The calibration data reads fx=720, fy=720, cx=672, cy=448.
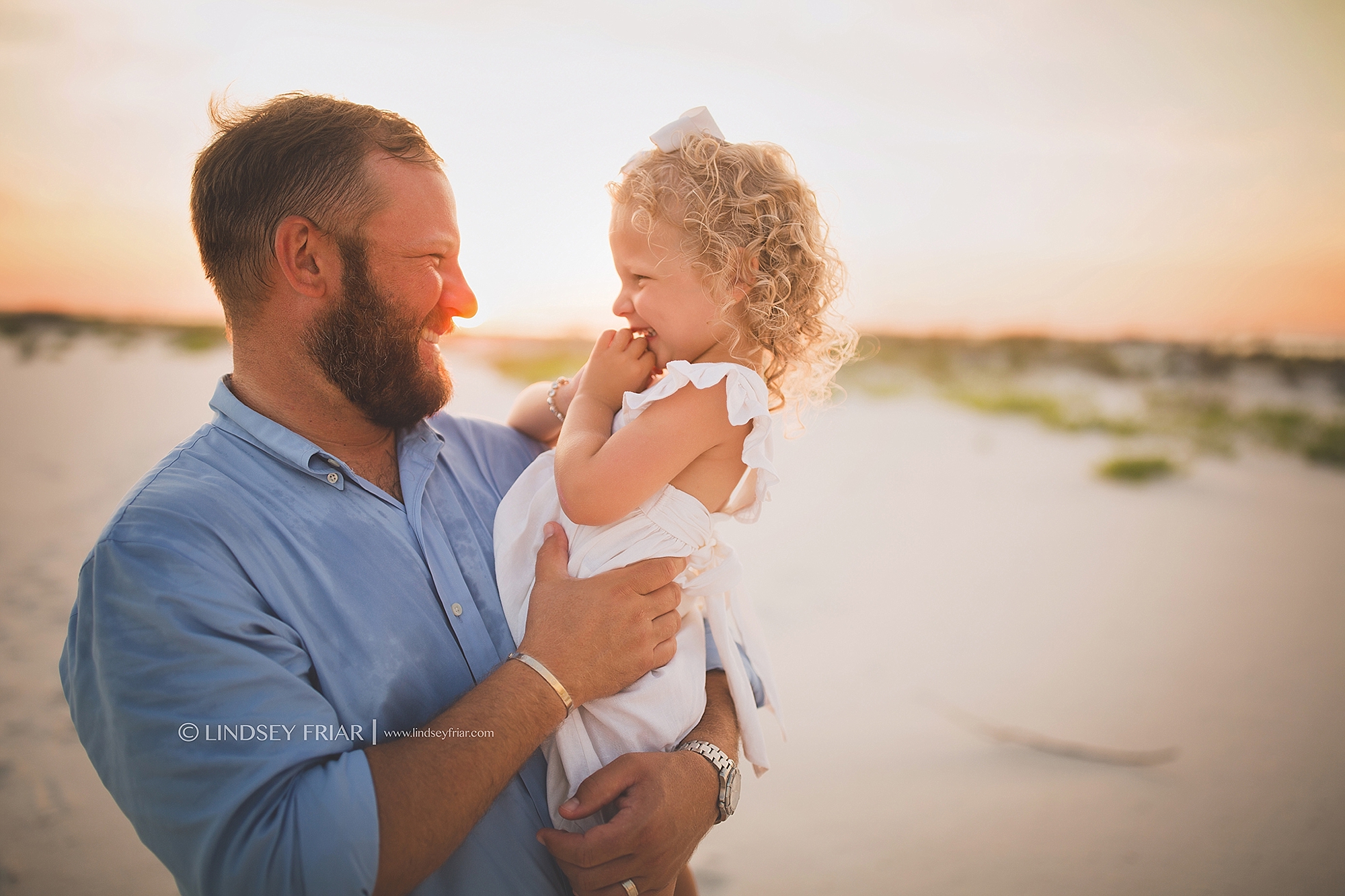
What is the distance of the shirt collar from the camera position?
158 centimetres

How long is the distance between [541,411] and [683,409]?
70cm

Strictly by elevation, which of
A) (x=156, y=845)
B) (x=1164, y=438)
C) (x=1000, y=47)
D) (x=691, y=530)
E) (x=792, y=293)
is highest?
(x=1000, y=47)

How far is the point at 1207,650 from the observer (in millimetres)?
6695

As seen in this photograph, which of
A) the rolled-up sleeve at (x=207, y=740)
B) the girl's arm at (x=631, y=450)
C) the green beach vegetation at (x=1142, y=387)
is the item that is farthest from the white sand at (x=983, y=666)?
the rolled-up sleeve at (x=207, y=740)

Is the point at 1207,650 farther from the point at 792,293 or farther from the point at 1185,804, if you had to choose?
the point at 792,293

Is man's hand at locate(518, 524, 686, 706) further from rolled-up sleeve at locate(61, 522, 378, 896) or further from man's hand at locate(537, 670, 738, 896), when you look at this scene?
rolled-up sleeve at locate(61, 522, 378, 896)

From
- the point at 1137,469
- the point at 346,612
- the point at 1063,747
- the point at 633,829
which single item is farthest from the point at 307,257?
the point at 1137,469

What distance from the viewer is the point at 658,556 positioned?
1.76m

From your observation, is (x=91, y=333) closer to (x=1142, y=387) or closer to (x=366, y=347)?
(x=366, y=347)

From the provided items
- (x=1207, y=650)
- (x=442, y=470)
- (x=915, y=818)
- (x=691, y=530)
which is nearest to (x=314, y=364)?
(x=442, y=470)

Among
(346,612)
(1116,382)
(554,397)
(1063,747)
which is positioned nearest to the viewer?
(346,612)

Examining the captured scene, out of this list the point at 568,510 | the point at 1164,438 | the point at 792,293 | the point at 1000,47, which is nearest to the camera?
the point at 568,510

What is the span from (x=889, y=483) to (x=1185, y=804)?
6746 millimetres

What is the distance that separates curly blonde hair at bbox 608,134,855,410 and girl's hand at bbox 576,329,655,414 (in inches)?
9.2
